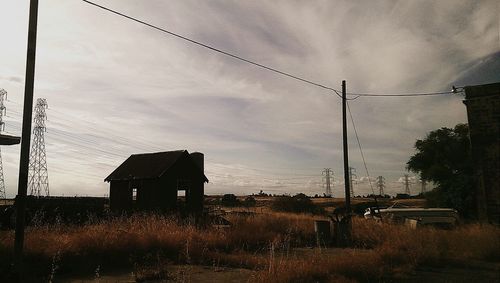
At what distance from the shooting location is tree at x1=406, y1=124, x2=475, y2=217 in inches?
792

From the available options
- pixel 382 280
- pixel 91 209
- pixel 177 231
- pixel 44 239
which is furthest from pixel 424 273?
pixel 91 209

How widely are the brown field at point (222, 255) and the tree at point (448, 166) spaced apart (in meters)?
10.0

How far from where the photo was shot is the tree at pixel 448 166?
2011 centimetres

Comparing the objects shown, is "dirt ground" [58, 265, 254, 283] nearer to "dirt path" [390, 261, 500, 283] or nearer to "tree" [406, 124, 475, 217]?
"dirt path" [390, 261, 500, 283]

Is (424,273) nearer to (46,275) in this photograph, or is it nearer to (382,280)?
(382,280)

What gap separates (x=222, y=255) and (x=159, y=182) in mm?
13292

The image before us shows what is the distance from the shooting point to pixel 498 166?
10.2 metres

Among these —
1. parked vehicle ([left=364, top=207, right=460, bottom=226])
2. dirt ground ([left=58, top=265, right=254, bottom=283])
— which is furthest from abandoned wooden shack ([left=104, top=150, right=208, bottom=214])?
dirt ground ([left=58, top=265, right=254, bottom=283])

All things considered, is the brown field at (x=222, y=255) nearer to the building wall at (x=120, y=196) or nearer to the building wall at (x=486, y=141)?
the building wall at (x=486, y=141)

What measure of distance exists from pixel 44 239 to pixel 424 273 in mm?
8996

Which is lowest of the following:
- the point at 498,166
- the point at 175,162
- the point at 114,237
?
the point at 114,237

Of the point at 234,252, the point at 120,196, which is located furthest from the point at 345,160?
the point at 120,196

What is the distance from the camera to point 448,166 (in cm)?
2334

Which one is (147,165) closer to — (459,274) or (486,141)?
(486,141)
